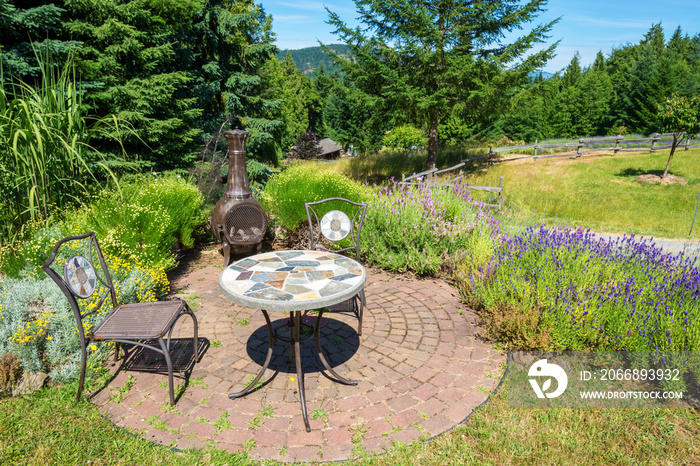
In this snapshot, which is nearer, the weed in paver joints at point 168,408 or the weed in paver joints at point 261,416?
the weed in paver joints at point 261,416

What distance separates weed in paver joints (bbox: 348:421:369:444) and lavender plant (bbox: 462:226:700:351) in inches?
71.3

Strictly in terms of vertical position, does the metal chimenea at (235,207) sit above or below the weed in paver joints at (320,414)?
above

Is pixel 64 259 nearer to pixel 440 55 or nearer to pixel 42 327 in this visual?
pixel 42 327

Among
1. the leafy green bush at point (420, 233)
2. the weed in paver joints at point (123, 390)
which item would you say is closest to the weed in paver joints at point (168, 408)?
the weed in paver joints at point (123, 390)

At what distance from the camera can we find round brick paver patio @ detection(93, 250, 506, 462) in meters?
2.52

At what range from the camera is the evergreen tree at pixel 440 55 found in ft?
43.7

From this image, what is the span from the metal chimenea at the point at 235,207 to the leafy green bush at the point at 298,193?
1.99 feet

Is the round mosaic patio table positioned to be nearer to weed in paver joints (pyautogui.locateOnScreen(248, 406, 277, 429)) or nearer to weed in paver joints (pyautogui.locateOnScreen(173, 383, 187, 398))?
weed in paver joints (pyautogui.locateOnScreen(248, 406, 277, 429))

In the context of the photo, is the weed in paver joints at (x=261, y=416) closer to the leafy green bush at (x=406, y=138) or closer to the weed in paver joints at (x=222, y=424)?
the weed in paver joints at (x=222, y=424)

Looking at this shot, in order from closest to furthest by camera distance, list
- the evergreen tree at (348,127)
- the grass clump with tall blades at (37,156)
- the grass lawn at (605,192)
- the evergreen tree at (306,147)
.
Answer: the grass clump with tall blades at (37,156)
the grass lawn at (605,192)
the evergreen tree at (306,147)
the evergreen tree at (348,127)

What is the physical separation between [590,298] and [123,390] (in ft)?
13.9

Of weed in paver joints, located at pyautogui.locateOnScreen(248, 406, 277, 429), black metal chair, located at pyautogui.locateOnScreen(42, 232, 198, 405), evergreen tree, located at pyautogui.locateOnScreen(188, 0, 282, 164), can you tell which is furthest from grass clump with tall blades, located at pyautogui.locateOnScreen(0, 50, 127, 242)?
evergreen tree, located at pyautogui.locateOnScreen(188, 0, 282, 164)

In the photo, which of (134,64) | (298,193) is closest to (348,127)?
(134,64)

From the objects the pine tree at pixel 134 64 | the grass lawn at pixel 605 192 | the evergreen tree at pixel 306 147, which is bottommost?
the grass lawn at pixel 605 192
